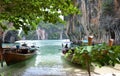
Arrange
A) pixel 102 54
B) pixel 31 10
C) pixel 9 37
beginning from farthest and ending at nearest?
pixel 9 37, pixel 31 10, pixel 102 54

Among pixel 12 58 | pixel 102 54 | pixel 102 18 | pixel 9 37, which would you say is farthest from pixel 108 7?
pixel 9 37

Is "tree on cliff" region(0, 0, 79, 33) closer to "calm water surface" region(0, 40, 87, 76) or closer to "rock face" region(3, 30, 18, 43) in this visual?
"calm water surface" region(0, 40, 87, 76)

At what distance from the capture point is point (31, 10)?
5914 millimetres

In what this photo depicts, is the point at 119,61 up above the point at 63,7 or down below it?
below

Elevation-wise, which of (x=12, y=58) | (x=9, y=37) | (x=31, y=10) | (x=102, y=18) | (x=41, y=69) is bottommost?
(x=9, y=37)

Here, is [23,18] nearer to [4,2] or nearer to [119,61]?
[4,2]

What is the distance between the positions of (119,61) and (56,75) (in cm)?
865

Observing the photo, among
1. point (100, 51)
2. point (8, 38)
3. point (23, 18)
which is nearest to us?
point (100, 51)

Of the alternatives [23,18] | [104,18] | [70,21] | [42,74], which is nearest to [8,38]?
[70,21]

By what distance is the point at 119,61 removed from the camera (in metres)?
4.52

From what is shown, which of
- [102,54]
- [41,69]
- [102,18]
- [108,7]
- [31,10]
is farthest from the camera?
[102,18]

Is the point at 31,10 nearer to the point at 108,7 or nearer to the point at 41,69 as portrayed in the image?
the point at 41,69

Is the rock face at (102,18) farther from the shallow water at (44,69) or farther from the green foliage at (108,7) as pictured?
the shallow water at (44,69)

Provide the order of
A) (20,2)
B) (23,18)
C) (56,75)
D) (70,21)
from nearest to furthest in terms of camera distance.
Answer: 1. (20,2)
2. (23,18)
3. (56,75)
4. (70,21)
